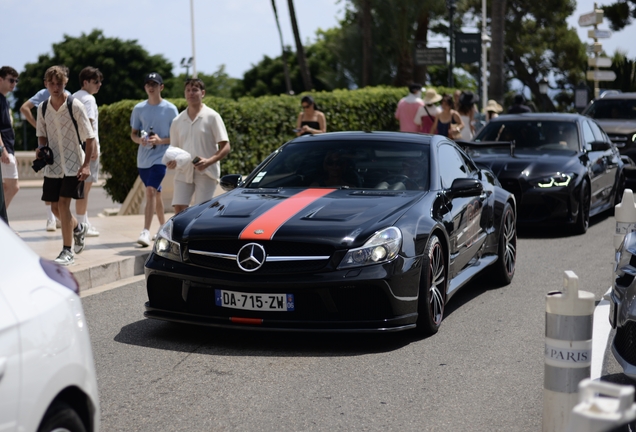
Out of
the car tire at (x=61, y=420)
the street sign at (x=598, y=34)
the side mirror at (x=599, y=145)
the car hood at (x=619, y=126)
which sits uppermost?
the street sign at (x=598, y=34)

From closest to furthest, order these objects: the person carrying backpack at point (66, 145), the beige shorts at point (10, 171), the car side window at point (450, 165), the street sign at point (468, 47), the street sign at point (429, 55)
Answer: the car side window at point (450, 165)
the person carrying backpack at point (66, 145)
the beige shorts at point (10, 171)
the street sign at point (429, 55)
the street sign at point (468, 47)

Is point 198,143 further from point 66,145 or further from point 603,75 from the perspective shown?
point 603,75

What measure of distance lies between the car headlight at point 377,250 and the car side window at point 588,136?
7674 millimetres

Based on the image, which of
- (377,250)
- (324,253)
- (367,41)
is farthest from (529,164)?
(367,41)

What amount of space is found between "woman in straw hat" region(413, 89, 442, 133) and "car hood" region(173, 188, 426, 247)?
9000 mm

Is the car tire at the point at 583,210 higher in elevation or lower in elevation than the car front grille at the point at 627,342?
lower

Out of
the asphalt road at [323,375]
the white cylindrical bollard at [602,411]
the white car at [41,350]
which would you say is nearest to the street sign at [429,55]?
the asphalt road at [323,375]

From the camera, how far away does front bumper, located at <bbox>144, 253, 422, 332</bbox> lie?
20.3 ft

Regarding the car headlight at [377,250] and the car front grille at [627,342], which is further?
the car headlight at [377,250]

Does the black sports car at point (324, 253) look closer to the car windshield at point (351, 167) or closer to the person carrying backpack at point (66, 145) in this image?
the car windshield at point (351, 167)

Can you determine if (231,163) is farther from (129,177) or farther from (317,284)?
(317,284)

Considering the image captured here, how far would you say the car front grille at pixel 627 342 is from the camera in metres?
4.97

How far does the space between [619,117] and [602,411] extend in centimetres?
1705

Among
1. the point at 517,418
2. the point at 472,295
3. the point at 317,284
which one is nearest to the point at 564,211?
the point at 472,295
